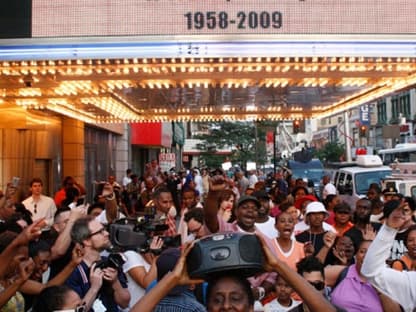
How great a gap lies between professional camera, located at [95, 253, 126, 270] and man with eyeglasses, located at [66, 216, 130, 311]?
0.08ft

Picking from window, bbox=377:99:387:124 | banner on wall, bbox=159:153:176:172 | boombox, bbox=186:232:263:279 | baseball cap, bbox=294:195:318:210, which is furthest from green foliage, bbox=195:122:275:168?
boombox, bbox=186:232:263:279

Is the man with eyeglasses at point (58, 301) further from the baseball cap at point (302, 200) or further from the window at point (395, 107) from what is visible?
the window at point (395, 107)

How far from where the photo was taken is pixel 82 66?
32.9 feet

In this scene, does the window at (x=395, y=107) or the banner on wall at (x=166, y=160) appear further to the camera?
the window at (x=395, y=107)

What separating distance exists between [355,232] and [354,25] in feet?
14.3

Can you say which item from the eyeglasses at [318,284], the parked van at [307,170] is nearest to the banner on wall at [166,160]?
the parked van at [307,170]

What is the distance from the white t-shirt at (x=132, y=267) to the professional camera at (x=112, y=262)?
45 centimetres

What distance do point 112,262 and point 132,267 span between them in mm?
625

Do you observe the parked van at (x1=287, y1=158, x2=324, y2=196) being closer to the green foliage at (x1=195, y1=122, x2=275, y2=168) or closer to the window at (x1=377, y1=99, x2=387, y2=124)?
the green foliage at (x1=195, y1=122, x2=275, y2=168)

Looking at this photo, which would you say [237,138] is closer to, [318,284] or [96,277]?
[318,284]

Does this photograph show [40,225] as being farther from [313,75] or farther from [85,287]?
[313,75]

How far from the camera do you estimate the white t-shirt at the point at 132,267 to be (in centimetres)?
498

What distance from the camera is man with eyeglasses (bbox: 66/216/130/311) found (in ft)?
14.0

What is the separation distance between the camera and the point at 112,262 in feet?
14.4
